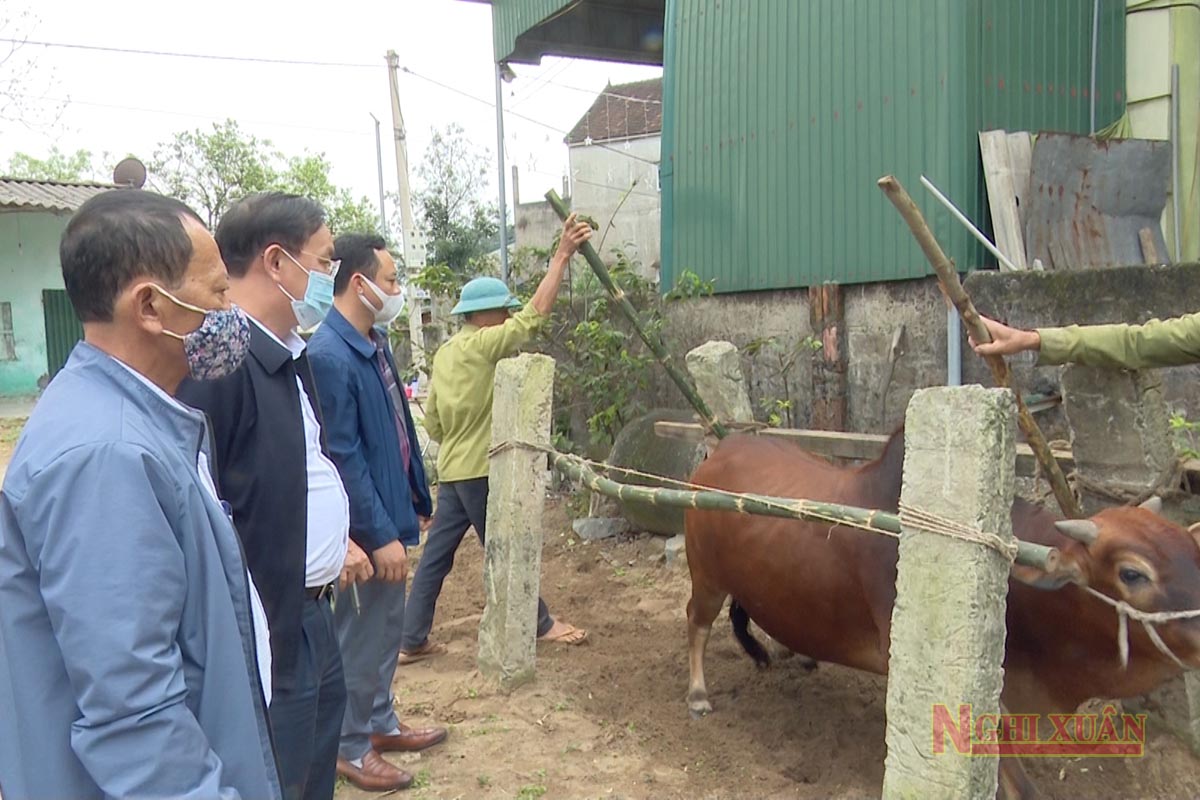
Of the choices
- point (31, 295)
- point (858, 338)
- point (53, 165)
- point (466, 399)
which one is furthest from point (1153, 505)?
point (53, 165)

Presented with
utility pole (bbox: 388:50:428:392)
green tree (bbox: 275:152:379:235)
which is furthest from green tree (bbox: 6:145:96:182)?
utility pole (bbox: 388:50:428:392)

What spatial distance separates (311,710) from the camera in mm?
2342

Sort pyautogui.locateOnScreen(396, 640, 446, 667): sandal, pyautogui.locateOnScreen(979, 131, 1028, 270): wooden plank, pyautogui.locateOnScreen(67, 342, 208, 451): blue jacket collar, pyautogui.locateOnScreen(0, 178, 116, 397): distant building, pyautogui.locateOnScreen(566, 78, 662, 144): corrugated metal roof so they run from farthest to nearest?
pyautogui.locateOnScreen(566, 78, 662, 144): corrugated metal roof < pyautogui.locateOnScreen(0, 178, 116, 397): distant building < pyautogui.locateOnScreen(979, 131, 1028, 270): wooden plank < pyautogui.locateOnScreen(396, 640, 446, 667): sandal < pyautogui.locateOnScreen(67, 342, 208, 451): blue jacket collar

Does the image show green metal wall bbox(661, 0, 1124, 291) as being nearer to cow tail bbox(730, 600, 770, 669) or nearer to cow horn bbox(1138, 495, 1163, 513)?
cow tail bbox(730, 600, 770, 669)

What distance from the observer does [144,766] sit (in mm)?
1349

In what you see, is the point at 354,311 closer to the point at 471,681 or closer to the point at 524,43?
the point at 471,681

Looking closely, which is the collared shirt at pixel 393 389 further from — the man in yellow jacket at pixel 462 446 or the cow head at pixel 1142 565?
the cow head at pixel 1142 565

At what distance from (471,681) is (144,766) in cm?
294

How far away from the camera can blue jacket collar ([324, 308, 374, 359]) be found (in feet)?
10.5

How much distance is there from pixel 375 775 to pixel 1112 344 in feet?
9.31

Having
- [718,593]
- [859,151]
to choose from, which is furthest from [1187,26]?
[718,593]

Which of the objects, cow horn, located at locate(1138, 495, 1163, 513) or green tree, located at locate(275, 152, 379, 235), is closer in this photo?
cow horn, located at locate(1138, 495, 1163, 513)

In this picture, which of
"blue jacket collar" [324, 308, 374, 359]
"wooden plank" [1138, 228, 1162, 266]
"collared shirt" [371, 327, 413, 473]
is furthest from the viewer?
"wooden plank" [1138, 228, 1162, 266]

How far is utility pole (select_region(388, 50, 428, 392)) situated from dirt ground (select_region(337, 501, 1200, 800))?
3.96m
